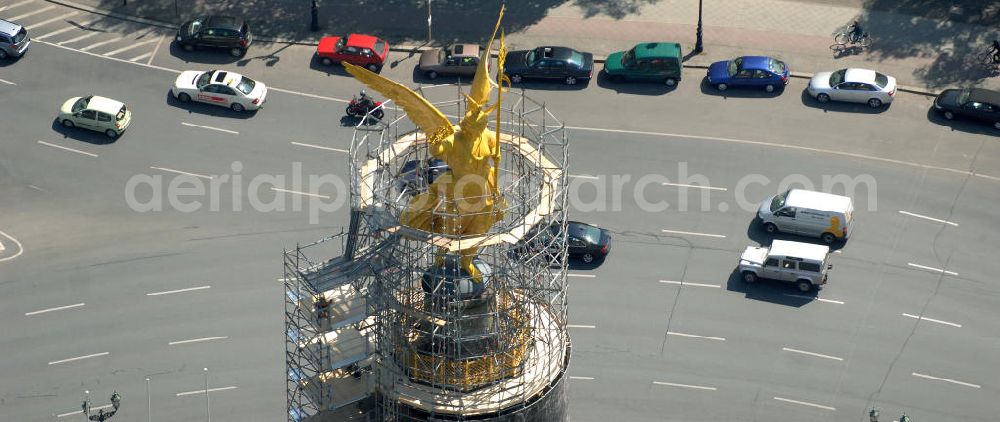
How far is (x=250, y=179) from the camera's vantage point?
362ft

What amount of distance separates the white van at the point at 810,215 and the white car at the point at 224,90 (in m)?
31.1

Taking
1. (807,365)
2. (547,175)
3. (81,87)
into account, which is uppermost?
(547,175)

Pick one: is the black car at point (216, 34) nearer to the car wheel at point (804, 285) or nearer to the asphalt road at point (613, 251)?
the asphalt road at point (613, 251)

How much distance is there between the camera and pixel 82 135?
374 ft

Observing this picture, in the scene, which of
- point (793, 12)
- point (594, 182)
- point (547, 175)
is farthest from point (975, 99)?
point (547, 175)

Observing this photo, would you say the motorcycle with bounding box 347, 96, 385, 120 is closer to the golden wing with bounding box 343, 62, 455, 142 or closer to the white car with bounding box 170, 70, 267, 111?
the white car with bounding box 170, 70, 267, 111

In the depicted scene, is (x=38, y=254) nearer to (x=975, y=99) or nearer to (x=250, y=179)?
(x=250, y=179)

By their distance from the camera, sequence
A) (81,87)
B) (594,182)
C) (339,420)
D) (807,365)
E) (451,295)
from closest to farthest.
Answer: (451,295), (339,420), (807,365), (594,182), (81,87)

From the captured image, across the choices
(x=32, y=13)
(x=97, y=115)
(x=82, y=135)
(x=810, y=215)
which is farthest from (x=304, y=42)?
(x=810, y=215)

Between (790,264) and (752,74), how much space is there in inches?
707

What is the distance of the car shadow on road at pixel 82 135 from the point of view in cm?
11369

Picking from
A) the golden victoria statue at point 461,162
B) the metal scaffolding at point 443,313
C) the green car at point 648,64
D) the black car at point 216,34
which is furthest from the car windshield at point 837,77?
the golden victoria statue at point 461,162

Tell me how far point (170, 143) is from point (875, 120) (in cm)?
4219

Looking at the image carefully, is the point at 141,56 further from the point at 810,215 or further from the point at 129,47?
the point at 810,215
